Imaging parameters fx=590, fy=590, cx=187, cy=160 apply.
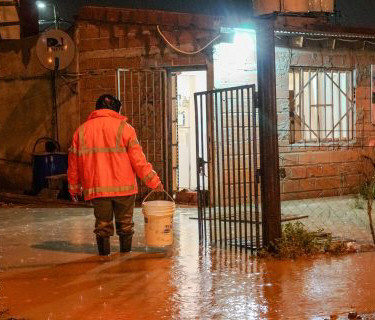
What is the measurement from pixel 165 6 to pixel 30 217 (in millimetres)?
5357

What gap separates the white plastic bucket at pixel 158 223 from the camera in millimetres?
6941

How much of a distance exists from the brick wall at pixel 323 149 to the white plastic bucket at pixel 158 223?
15.0 feet

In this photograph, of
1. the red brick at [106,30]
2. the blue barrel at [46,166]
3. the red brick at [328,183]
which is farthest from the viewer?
the red brick at [328,183]

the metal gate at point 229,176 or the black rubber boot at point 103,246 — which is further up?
the metal gate at point 229,176

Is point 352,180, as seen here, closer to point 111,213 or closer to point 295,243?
point 295,243

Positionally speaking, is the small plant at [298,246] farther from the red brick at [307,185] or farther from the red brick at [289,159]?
the red brick at [307,185]

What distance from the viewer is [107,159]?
6781 millimetres

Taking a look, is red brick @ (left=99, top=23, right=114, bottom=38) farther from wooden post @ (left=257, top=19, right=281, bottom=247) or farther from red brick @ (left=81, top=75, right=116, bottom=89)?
wooden post @ (left=257, top=19, right=281, bottom=247)

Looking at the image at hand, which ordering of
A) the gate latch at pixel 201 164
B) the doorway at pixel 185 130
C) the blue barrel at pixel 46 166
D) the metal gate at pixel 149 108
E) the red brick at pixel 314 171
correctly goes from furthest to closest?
1. the red brick at pixel 314 171
2. the blue barrel at pixel 46 166
3. the doorway at pixel 185 130
4. the metal gate at pixel 149 108
5. the gate latch at pixel 201 164

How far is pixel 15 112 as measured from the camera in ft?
42.6

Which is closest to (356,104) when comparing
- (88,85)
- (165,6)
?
(165,6)

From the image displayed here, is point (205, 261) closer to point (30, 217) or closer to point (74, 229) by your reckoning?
point (74, 229)

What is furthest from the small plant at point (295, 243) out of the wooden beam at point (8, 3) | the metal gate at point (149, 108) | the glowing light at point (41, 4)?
the glowing light at point (41, 4)

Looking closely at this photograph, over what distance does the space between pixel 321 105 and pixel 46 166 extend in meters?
5.61
